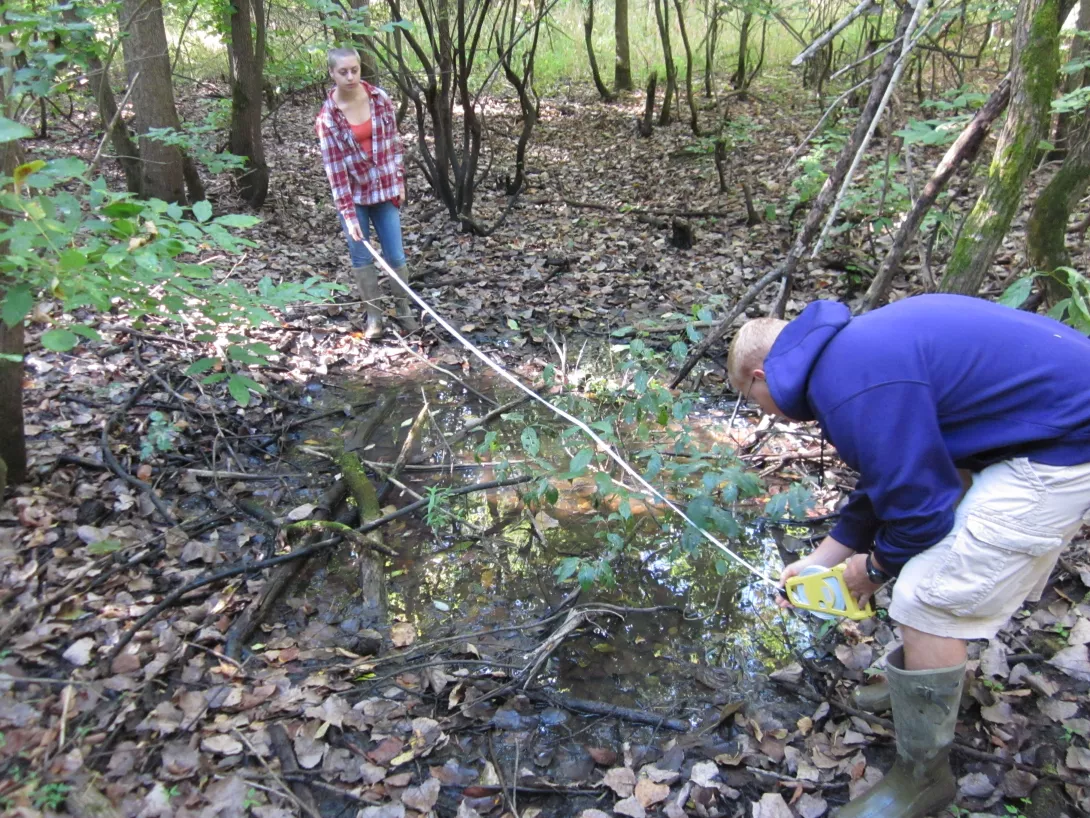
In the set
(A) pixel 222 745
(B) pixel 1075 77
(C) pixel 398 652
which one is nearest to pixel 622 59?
(B) pixel 1075 77

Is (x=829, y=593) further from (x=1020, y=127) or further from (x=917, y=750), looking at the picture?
(x=1020, y=127)

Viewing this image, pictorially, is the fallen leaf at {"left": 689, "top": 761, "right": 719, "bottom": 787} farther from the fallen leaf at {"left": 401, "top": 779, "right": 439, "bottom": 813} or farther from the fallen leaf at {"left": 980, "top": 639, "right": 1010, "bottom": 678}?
the fallen leaf at {"left": 980, "top": 639, "right": 1010, "bottom": 678}

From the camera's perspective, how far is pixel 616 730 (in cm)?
266

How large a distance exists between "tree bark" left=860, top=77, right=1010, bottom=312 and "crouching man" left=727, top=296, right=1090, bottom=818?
222cm

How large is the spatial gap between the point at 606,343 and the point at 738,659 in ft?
10.0

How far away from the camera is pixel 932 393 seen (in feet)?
5.97

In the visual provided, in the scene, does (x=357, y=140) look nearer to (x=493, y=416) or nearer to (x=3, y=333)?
(x=493, y=416)

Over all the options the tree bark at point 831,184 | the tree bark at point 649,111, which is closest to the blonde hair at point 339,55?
the tree bark at point 831,184

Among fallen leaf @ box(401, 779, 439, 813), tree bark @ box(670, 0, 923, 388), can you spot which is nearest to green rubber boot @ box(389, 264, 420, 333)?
tree bark @ box(670, 0, 923, 388)

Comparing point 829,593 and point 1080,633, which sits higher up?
point 829,593

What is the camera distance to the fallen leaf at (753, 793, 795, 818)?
230 centimetres

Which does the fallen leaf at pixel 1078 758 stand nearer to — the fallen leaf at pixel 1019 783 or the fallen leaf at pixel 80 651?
the fallen leaf at pixel 1019 783

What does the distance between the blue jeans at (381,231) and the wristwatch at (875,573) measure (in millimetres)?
4332

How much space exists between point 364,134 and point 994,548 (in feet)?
15.5
